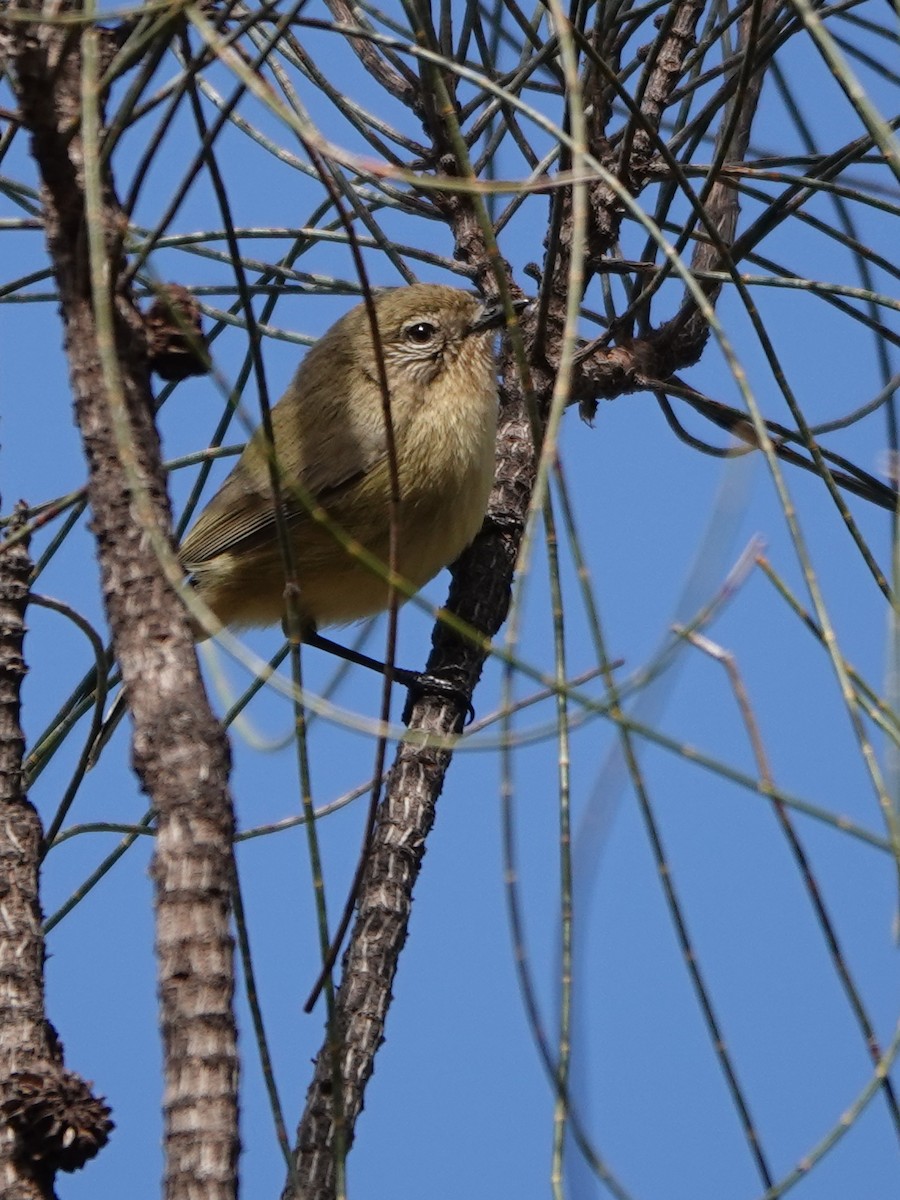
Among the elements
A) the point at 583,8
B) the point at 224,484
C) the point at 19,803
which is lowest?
the point at 19,803

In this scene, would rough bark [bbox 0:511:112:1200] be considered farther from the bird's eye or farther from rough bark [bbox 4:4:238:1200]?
the bird's eye

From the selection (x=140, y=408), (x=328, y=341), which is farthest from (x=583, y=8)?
(x=328, y=341)

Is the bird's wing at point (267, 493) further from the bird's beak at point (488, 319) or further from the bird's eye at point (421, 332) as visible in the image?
the bird's beak at point (488, 319)

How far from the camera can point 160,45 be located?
162cm

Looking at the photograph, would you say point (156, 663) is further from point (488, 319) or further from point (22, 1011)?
point (488, 319)

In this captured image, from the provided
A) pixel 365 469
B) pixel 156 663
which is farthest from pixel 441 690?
pixel 156 663

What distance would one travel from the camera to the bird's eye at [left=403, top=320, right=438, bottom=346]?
413cm

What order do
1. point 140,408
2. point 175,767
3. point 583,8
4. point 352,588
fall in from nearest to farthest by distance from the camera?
point 175,767, point 140,408, point 583,8, point 352,588

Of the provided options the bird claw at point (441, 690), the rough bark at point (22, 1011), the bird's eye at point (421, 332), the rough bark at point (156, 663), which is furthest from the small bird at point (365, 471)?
the rough bark at point (156, 663)

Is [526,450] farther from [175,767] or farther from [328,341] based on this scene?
[175,767]

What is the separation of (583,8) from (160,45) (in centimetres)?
87

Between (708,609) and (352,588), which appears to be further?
(352,588)

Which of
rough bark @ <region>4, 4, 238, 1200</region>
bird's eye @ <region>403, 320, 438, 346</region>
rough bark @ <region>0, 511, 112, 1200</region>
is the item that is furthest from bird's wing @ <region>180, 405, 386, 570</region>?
rough bark @ <region>4, 4, 238, 1200</region>

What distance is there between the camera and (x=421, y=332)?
4148mm
